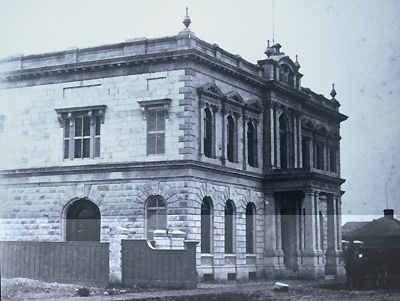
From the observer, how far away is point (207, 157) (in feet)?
109

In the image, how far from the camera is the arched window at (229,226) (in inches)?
1361

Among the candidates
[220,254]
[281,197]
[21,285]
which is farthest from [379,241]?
[21,285]

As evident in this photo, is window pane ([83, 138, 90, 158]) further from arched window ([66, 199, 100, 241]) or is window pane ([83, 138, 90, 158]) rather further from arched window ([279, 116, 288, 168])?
arched window ([279, 116, 288, 168])

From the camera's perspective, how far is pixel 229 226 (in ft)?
114

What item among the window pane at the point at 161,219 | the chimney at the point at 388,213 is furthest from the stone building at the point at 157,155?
the chimney at the point at 388,213

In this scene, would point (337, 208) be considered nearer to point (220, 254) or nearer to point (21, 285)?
point (220, 254)

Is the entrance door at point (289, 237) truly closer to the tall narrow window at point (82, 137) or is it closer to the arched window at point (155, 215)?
the arched window at point (155, 215)

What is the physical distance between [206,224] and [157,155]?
13.0ft

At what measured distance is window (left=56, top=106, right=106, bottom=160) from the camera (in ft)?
109

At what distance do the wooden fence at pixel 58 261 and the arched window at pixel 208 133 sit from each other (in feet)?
28.2

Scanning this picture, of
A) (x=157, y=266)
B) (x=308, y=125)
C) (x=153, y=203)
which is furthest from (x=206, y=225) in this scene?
(x=308, y=125)

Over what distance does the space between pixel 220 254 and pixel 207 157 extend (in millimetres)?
4551

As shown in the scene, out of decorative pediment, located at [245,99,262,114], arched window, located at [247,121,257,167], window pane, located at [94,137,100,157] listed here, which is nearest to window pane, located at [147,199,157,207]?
window pane, located at [94,137,100,157]

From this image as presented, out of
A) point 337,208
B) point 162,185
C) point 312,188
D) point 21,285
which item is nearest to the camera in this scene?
point 21,285
